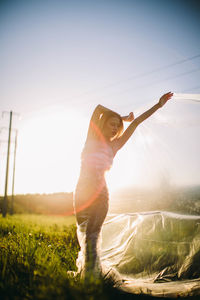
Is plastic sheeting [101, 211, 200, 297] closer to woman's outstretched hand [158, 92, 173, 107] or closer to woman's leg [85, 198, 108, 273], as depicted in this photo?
woman's leg [85, 198, 108, 273]

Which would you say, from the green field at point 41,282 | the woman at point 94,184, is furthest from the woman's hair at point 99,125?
the green field at point 41,282

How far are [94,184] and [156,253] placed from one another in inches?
67.9

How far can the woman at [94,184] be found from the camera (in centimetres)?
201

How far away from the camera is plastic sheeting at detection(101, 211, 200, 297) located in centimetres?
226

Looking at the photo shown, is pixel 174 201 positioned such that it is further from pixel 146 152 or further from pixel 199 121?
pixel 199 121

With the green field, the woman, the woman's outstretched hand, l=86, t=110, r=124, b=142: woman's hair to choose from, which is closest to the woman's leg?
the woman

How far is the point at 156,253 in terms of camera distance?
294 cm

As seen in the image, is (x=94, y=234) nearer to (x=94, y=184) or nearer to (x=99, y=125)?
(x=94, y=184)

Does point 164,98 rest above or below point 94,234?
above

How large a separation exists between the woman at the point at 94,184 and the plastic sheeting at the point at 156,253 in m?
0.56

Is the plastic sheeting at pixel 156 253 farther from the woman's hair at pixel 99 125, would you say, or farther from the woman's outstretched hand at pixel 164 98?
the woman's outstretched hand at pixel 164 98

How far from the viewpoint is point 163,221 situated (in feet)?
10.9

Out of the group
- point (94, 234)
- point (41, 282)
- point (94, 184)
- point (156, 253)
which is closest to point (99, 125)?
point (94, 184)

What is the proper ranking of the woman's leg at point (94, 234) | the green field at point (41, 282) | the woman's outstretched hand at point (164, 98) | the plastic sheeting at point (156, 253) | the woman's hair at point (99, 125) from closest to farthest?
the green field at point (41, 282) → the woman's leg at point (94, 234) → the plastic sheeting at point (156, 253) → the woman's hair at point (99, 125) → the woman's outstretched hand at point (164, 98)
